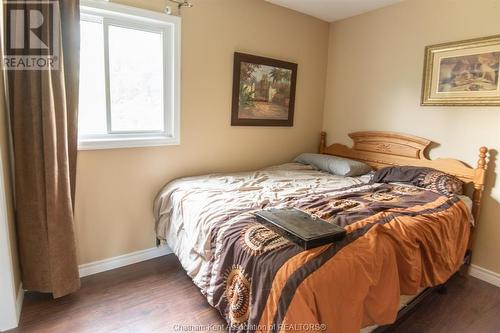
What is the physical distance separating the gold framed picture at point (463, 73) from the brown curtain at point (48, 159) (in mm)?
2895

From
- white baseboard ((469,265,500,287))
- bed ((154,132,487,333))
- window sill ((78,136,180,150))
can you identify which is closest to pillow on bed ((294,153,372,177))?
bed ((154,132,487,333))

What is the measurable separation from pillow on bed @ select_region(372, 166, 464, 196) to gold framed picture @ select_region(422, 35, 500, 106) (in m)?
0.65

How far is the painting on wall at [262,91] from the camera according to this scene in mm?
2922

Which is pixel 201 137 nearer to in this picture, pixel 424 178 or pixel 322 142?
pixel 322 142

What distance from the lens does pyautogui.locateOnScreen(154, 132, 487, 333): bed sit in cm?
122

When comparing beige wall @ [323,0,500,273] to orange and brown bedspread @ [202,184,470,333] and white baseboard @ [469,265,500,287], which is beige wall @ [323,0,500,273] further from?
orange and brown bedspread @ [202,184,470,333]

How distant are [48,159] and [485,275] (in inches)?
134

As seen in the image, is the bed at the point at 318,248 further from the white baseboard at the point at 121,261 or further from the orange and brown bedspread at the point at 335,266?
the white baseboard at the point at 121,261

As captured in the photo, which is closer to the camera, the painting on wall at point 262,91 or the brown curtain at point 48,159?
the brown curtain at point 48,159

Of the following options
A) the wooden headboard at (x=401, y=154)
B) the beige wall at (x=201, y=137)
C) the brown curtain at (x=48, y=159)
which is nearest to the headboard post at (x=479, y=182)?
the wooden headboard at (x=401, y=154)

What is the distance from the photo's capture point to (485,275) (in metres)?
2.48

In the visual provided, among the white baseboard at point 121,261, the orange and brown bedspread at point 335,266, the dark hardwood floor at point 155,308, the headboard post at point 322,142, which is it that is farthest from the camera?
the headboard post at point 322,142

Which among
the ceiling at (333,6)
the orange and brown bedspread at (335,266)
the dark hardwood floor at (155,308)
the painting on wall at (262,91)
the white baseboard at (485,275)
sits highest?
the ceiling at (333,6)

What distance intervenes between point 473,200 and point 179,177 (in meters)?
2.53
